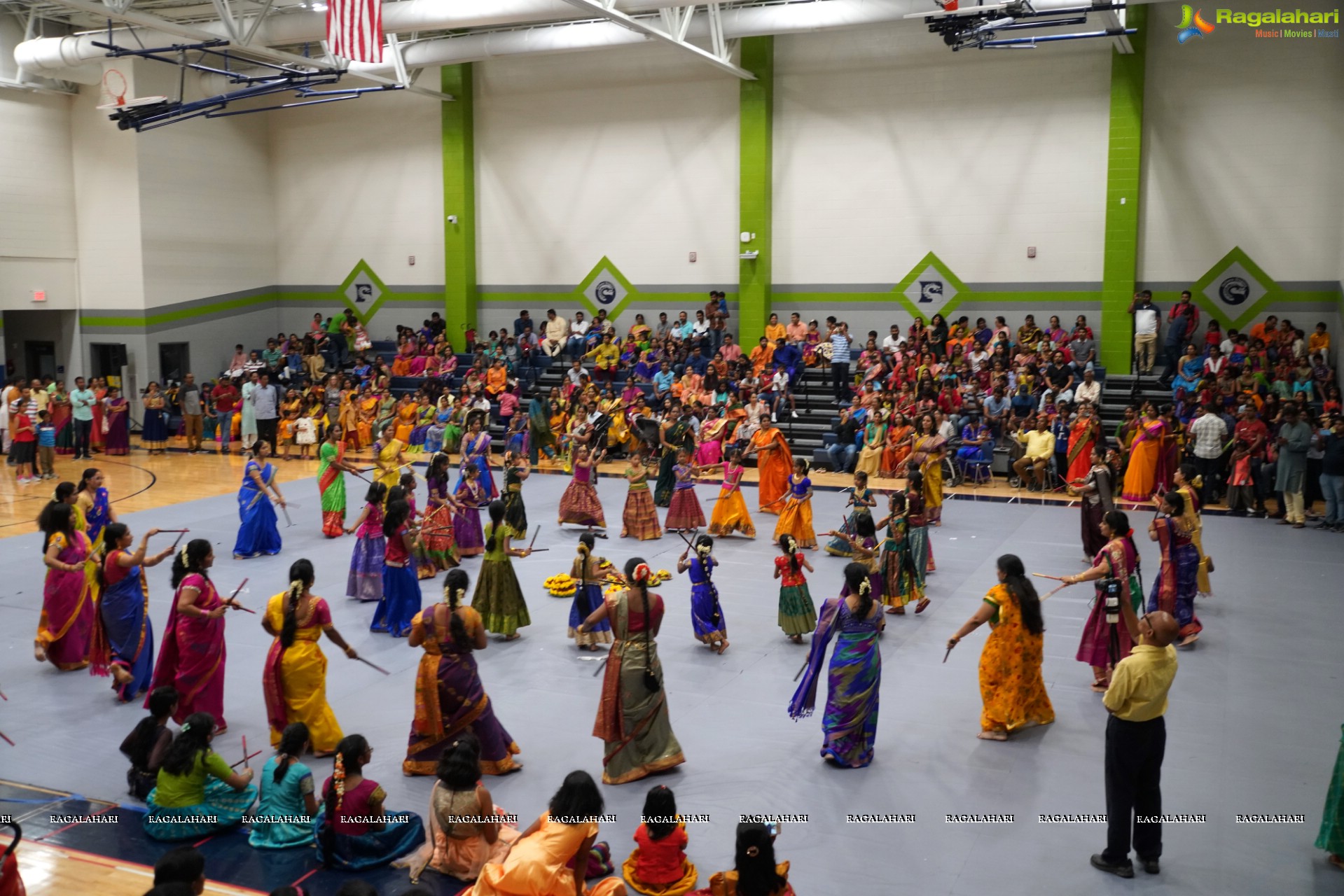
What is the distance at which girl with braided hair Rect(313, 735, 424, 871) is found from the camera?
5.50 m

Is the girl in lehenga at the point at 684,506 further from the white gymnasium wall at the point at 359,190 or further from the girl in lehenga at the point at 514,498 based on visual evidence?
the white gymnasium wall at the point at 359,190

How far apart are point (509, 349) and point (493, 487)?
9.79 metres

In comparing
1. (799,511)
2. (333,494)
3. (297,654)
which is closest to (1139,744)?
(297,654)

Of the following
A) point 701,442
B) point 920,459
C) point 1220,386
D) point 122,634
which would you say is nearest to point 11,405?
point 701,442

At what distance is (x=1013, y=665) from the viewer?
7.12 meters

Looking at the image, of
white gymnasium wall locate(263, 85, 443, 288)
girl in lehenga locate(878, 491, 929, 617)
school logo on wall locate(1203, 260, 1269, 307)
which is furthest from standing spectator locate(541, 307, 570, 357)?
girl in lehenga locate(878, 491, 929, 617)

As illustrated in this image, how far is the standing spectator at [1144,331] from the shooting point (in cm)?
1888

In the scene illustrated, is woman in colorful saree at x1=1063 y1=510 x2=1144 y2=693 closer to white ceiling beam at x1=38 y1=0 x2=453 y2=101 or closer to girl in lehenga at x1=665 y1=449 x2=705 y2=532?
girl in lehenga at x1=665 y1=449 x2=705 y2=532

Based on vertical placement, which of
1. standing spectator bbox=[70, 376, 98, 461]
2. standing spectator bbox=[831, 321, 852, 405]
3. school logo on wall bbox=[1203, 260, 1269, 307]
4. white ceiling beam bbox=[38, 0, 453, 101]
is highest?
white ceiling beam bbox=[38, 0, 453, 101]

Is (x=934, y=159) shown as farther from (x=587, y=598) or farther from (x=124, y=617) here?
(x=124, y=617)

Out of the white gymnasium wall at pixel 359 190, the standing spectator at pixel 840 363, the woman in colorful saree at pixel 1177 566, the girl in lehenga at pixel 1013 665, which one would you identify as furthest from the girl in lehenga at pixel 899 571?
the white gymnasium wall at pixel 359 190

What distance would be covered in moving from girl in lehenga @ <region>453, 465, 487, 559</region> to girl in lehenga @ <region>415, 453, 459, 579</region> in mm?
272

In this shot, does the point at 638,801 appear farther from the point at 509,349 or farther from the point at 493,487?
the point at 509,349

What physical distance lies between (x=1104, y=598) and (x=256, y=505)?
29.3 ft
